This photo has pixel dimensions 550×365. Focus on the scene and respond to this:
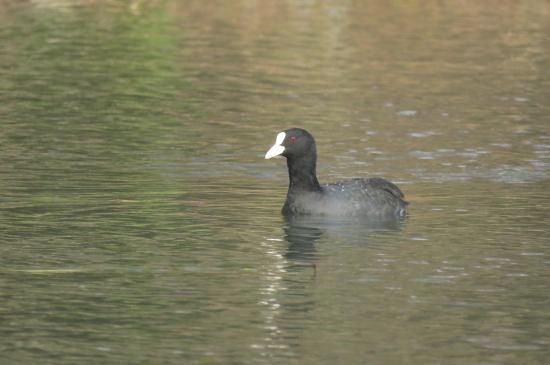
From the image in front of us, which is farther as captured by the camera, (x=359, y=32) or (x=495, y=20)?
(x=495, y=20)

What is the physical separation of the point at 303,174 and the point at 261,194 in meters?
1.49

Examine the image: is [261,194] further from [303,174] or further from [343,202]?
[343,202]

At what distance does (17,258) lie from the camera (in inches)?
656

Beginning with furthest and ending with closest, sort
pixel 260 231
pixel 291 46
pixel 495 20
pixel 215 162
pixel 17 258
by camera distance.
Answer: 1. pixel 495 20
2. pixel 291 46
3. pixel 215 162
4. pixel 260 231
5. pixel 17 258

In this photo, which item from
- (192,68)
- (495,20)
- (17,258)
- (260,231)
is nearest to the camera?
(17,258)

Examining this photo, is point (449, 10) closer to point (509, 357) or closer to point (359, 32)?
point (359, 32)

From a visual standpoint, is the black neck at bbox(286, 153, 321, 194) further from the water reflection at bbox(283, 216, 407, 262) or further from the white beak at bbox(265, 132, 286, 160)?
the water reflection at bbox(283, 216, 407, 262)

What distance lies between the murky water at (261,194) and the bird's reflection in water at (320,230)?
0.21ft

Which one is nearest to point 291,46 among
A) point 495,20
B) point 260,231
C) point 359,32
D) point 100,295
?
point 359,32

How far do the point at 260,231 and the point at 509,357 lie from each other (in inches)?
236

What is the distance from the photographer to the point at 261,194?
21219mm

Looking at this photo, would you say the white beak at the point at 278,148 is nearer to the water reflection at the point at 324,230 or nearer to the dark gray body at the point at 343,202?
the dark gray body at the point at 343,202

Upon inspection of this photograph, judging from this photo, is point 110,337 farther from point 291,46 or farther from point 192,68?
point 291,46

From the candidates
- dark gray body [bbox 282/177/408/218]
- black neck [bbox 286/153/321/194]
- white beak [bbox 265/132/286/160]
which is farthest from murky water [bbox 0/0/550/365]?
white beak [bbox 265/132/286/160]
